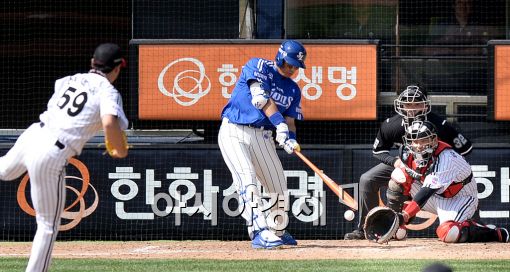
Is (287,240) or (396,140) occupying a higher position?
(396,140)

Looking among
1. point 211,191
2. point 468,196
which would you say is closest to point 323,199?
point 211,191

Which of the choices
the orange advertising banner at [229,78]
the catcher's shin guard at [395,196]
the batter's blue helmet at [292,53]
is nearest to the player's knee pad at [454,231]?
→ the catcher's shin guard at [395,196]

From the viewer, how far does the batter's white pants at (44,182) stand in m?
6.27

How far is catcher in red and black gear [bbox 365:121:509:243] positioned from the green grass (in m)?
0.86

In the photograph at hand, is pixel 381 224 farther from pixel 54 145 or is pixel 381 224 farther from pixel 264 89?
pixel 54 145

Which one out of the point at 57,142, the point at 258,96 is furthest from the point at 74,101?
the point at 258,96

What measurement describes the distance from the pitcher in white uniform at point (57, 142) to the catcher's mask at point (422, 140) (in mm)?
3547

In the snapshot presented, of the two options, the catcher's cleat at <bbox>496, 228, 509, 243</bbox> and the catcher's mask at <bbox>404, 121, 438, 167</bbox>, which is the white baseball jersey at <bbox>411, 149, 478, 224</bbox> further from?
the catcher's cleat at <bbox>496, 228, 509, 243</bbox>

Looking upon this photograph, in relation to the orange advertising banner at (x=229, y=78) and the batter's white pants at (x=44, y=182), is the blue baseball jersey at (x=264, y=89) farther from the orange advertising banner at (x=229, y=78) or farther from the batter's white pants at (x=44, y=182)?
the batter's white pants at (x=44, y=182)

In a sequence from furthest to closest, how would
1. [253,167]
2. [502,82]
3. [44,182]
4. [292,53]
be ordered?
[502,82] < [253,167] < [292,53] < [44,182]

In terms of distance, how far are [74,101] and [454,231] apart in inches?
166

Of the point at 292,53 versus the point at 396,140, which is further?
the point at 396,140

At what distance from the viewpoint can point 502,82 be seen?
38.0 feet

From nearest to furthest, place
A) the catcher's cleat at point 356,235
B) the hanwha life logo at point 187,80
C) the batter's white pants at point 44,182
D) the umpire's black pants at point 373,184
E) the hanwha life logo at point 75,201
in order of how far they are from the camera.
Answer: the batter's white pants at point 44,182
the umpire's black pants at point 373,184
the catcher's cleat at point 356,235
the hanwha life logo at point 75,201
the hanwha life logo at point 187,80
